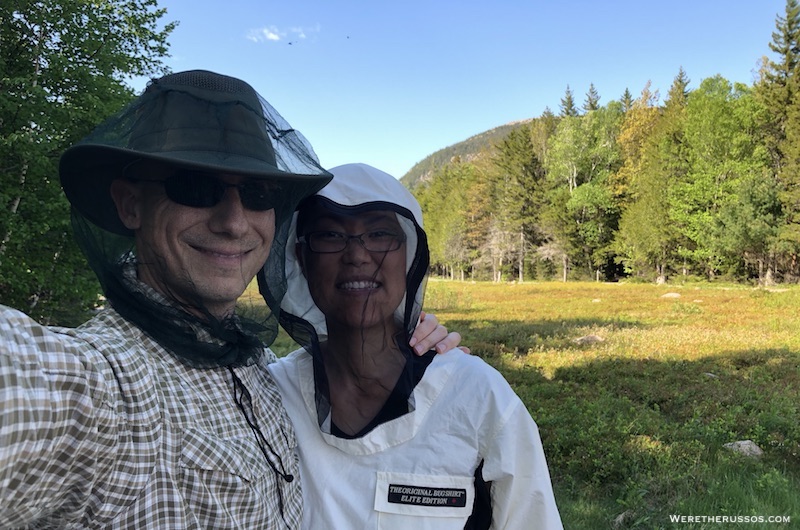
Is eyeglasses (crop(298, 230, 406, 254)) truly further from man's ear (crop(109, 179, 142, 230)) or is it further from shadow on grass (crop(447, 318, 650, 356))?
shadow on grass (crop(447, 318, 650, 356))

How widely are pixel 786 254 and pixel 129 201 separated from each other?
1779 inches

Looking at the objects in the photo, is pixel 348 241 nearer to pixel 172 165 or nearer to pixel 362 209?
pixel 362 209

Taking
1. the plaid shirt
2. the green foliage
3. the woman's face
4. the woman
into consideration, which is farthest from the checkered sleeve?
the green foliage

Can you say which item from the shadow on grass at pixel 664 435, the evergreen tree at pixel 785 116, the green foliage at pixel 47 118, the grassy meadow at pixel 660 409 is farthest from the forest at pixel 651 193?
the green foliage at pixel 47 118

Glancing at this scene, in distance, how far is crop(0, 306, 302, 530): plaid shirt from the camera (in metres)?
0.88

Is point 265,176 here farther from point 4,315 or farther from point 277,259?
point 4,315

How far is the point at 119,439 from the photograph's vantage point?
3.39ft

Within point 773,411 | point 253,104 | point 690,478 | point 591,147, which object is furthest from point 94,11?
point 591,147

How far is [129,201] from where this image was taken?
144 centimetres

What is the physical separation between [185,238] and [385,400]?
896 mm

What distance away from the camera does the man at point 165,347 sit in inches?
36.1

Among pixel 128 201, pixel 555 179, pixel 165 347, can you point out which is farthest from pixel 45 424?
pixel 555 179

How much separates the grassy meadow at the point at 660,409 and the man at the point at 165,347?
165 inches

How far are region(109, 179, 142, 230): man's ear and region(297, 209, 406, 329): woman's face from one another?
25.0 inches
